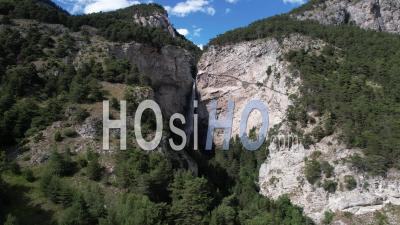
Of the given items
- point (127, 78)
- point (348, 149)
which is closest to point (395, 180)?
point (348, 149)

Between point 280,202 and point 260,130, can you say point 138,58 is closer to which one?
Answer: point 260,130

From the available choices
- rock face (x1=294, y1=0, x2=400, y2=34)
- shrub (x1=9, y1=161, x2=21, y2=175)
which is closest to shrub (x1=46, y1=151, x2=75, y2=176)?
shrub (x1=9, y1=161, x2=21, y2=175)

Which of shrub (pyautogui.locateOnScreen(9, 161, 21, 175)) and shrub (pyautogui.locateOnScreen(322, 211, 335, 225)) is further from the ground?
shrub (pyautogui.locateOnScreen(9, 161, 21, 175))

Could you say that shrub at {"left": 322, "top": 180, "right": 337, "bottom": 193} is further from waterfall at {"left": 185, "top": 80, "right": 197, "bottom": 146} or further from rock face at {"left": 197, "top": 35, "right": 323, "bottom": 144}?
waterfall at {"left": 185, "top": 80, "right": 197, "bottom": 146}

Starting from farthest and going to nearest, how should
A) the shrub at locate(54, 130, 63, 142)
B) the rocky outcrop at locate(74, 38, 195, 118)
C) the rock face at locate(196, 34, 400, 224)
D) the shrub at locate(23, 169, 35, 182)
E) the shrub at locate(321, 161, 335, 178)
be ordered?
the rocky outcrop at locate(74, 38, 195, 118), the shrub at locate(321, 161, 335, 178), the rock face at locate(196, 34, 400, 224), the shrub at locate(54, 130, 63, 142), the shrub at locate(23, 169, 35, 182)

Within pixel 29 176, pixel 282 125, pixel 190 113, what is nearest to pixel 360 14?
pixel 190 113

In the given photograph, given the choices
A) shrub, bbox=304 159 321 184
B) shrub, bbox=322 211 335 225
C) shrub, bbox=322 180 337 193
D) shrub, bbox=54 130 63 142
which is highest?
shrub, bbox=54 130 63 142

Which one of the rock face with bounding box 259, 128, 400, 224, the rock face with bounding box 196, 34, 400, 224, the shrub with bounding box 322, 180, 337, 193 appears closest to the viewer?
the rock face with bounding box 259, 128, 400, 224

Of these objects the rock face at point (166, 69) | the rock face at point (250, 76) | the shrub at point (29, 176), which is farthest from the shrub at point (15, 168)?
the rock face at point (250, 76)
